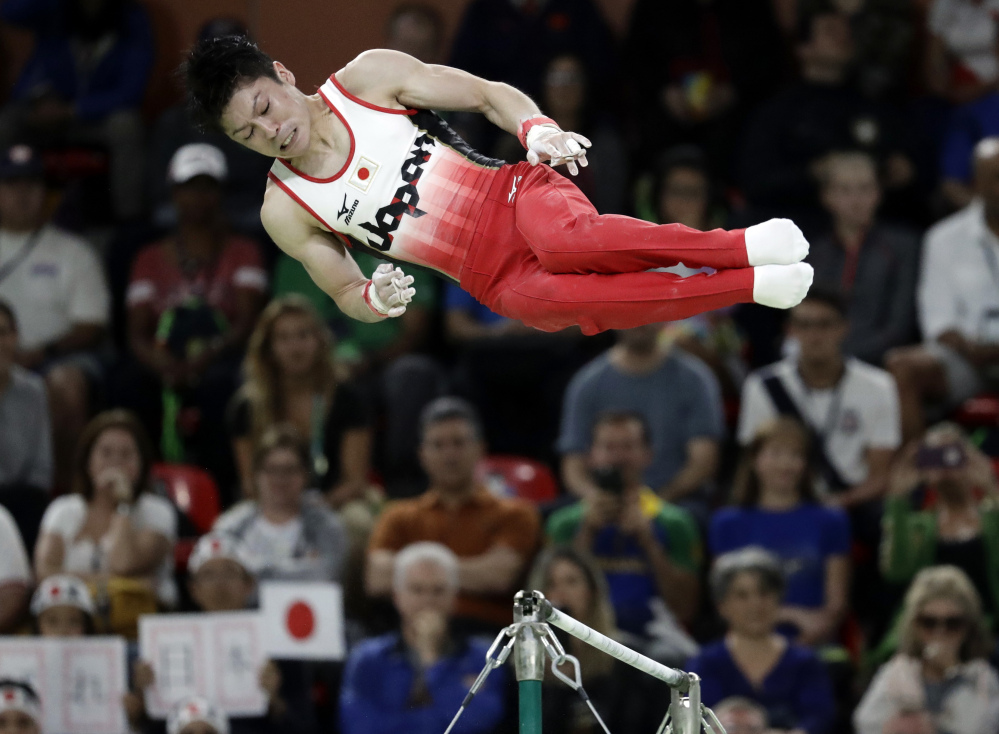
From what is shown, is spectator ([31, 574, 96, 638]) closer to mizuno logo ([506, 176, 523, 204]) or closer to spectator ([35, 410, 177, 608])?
spectator ([35, 410, 177, 608])

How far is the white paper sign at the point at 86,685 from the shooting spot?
655 cm

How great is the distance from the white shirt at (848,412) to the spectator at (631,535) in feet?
1.97

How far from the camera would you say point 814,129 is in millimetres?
8133

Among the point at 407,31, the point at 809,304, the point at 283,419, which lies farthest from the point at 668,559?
the point at 407,31

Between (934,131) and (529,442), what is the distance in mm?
2688

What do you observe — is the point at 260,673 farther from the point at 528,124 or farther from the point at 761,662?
the point at 528,124

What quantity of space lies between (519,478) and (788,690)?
1.81 metres

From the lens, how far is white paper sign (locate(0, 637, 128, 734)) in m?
6.55

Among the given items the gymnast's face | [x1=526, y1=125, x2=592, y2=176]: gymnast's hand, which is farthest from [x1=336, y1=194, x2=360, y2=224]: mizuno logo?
[x1=526, y1=125, x2=592, y2=176]: gymnast's hand

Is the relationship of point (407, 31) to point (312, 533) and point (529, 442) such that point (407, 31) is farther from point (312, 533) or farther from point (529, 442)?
point (312, 533)

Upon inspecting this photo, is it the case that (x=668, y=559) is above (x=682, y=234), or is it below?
below

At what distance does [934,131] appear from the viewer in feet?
27.4

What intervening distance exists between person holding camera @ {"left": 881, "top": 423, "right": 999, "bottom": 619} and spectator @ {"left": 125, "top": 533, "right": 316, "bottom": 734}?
2.49m

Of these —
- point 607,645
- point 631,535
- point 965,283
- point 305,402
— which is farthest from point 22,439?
point 965,283
